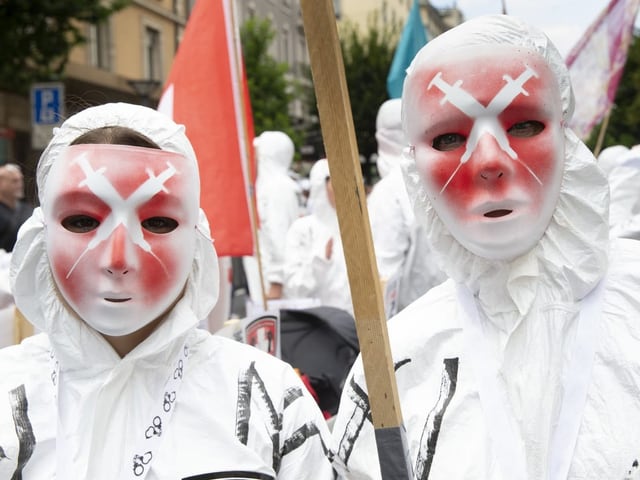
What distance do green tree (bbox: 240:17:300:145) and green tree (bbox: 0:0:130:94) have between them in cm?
981

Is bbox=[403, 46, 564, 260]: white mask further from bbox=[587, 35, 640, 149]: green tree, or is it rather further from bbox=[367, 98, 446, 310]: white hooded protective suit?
bbox=[587, 35, 640, 149]: green tree

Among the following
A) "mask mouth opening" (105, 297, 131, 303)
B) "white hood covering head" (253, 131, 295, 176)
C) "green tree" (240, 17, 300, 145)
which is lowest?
"mask mouth opening" (105, 297, 131, 303)

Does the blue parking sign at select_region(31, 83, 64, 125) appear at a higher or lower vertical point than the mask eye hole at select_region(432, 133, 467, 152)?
higher

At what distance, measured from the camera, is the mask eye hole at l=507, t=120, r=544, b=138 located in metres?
2.05

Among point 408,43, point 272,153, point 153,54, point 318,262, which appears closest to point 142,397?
point 318,262

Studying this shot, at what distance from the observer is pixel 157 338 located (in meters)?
2.11

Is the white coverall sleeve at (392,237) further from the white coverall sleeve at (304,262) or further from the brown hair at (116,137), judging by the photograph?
the brown hair at (116,137)

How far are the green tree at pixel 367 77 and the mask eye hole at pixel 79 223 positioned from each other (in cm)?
2859

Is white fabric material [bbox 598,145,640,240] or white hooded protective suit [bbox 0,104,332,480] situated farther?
white fabric material [bbox 598,145,640,240]

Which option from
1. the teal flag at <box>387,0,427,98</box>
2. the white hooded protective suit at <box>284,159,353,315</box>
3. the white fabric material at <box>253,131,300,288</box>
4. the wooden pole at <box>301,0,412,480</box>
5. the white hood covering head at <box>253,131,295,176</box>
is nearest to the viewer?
the wooden pole at <box>301,0,412,480</box>

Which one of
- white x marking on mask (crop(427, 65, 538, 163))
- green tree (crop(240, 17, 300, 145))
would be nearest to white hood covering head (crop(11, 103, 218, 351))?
white x marking on mask (crop(427, 65, 538, 163))

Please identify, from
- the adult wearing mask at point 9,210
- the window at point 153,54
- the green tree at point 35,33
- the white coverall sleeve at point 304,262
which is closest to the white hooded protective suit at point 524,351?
the white coverall sleeve at point 304,262

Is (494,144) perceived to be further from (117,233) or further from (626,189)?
(626,189)

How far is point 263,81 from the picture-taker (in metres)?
24.2
